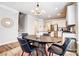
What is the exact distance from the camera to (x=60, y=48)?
1668 mm

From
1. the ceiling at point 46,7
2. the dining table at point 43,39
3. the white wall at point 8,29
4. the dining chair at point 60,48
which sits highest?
the ceiling at point 46,7

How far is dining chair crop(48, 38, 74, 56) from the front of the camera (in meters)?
1.61

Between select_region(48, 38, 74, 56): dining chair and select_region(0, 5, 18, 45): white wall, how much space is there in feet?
2.07

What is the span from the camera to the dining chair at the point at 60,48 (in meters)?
1.61

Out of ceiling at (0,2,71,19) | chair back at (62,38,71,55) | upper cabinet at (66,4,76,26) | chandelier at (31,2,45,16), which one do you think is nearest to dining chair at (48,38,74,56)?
chair back at (62,38,71,55)

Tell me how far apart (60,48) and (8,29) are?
0.94 m

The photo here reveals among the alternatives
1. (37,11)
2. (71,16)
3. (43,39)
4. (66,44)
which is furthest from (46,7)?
(66,44)

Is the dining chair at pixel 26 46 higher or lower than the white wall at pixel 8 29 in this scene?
lower

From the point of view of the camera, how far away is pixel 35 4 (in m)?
1.64

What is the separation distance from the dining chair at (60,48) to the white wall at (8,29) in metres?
0.63

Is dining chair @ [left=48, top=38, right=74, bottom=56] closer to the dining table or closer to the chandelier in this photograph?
the dining table

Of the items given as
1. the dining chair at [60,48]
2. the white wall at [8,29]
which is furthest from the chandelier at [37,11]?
the dining chair at [60,48]

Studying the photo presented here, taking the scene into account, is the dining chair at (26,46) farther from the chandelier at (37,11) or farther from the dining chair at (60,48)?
the chandelier at (37,11)

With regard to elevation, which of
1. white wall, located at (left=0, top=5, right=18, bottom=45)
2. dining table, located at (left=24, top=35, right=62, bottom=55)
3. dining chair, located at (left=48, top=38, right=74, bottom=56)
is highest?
white wall, located at (left=0, top=5, right=18, bottom=45)
